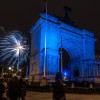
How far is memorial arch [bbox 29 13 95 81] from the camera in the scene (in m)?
54.4

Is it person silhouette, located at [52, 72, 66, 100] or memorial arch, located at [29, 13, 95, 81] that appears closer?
person silhouette, located at [52, 72, 66, 100]

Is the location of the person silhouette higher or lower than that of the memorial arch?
lower

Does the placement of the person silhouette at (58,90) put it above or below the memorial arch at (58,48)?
below

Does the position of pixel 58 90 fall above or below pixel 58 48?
below

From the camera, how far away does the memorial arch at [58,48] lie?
54.4 m

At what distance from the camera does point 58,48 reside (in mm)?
57844

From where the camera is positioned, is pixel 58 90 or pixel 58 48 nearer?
pixel 58 90

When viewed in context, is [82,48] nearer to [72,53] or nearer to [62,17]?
[72,53]

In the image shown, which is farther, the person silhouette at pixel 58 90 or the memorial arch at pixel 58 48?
the memorial arch at pixel 58 48

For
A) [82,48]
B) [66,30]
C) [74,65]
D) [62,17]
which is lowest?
[74,65]

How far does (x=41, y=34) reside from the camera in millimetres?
55562

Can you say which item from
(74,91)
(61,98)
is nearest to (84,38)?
(74,91)

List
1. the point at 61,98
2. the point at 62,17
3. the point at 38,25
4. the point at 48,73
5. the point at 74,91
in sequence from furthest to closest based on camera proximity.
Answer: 1. the point at 62,17
2. the point at 38,25
3. the point at 48,73
4. the point at 74,91
5. the point at 61,98

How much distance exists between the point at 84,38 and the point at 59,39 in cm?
994
